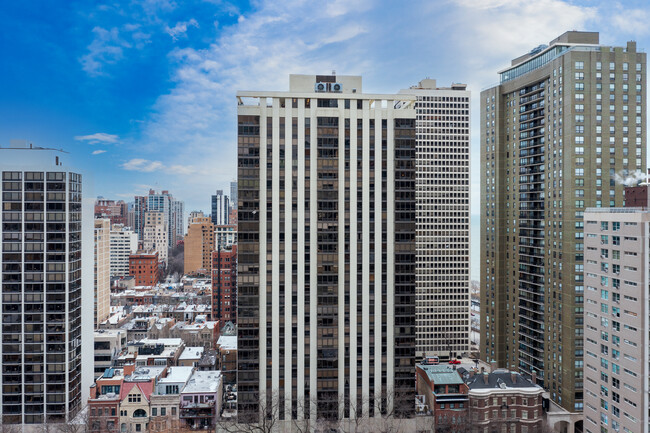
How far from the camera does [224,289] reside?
134 m

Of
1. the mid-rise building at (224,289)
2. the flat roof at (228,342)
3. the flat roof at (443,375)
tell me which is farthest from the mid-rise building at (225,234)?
the flat roof at (443,375)

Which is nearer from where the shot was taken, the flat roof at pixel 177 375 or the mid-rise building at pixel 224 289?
the flat roof at pixel 177 375

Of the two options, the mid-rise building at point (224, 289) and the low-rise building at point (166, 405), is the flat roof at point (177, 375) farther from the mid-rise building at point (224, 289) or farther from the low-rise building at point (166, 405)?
the mid-rise building at point (224, 289)

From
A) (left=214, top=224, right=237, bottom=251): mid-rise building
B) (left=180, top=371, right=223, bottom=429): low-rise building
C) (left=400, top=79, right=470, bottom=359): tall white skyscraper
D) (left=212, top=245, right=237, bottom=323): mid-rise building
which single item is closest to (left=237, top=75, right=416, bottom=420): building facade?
(left=180, top=371, right=223, bottom=429): low-rise building

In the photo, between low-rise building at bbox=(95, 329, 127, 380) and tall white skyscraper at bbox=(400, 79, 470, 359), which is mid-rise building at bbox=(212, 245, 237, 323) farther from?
tall white skyscraper at bbox=(400, 79, 470, 359)

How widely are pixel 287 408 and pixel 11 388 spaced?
4255cm

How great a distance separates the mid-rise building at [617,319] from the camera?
5050cm

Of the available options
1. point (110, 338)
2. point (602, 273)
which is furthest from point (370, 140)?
point (110, 338)

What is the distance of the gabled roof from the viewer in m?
71.4

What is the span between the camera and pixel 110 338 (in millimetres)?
92438

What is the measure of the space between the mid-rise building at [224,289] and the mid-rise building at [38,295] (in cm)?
6050

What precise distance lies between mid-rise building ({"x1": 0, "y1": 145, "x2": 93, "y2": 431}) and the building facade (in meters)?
28.9

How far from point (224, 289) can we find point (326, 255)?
73246mm

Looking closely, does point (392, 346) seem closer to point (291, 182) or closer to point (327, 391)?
point (327, 391)
